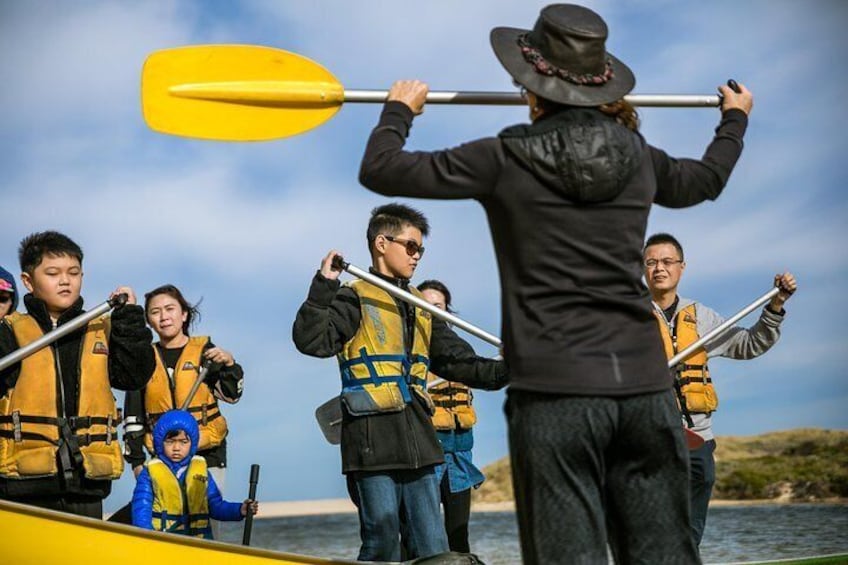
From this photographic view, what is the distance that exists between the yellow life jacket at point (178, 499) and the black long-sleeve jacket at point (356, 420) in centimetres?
129

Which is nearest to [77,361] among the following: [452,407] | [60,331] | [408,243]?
[60,331]

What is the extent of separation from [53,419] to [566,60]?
3159 millimetres

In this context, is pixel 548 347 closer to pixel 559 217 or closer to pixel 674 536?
pixel 559 217

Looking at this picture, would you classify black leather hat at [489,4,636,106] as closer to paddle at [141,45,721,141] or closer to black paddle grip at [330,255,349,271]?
paddle at [141,45,721,141]

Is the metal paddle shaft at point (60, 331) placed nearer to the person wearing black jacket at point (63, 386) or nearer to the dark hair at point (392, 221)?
the person wearing black jacket at point (63, 386)

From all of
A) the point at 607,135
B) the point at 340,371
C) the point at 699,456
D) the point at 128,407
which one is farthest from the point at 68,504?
the point at 607,135

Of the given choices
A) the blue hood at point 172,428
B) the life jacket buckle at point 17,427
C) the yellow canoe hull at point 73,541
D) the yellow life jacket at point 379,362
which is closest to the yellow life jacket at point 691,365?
the yellow life jacket at point 379,362

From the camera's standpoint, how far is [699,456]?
5.53 m

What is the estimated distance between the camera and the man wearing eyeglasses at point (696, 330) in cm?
573

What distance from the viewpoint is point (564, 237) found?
2.45 meters

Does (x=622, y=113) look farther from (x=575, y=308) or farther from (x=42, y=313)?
(x=42, y=313)

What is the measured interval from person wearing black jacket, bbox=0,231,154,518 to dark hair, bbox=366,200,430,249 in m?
1.09

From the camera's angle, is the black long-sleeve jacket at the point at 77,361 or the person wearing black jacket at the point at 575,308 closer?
the person wearing black jacket at the point at 575,308

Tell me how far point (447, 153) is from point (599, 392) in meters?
0.62
